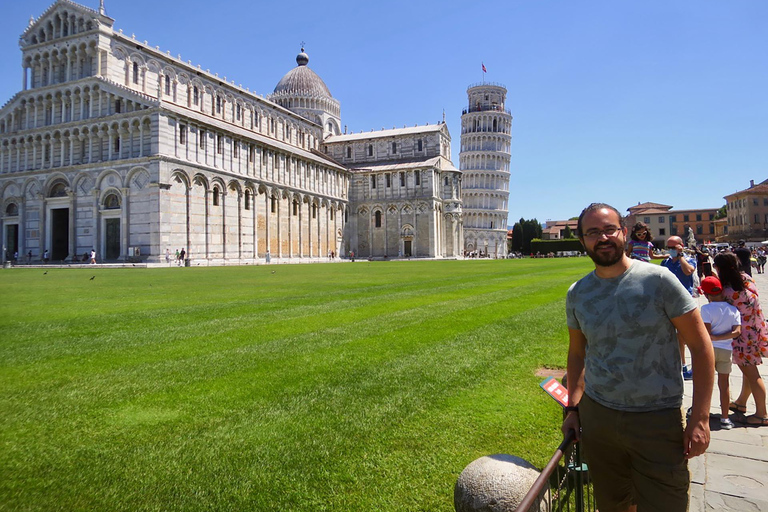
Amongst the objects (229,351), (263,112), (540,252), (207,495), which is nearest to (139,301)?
(229,351)

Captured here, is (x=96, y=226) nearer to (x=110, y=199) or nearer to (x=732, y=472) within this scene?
(x=110, y=199)

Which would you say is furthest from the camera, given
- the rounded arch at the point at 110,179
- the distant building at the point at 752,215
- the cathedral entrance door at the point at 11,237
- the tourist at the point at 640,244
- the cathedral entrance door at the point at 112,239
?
the distant building at the point at 752,215

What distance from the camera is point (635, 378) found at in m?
2.64

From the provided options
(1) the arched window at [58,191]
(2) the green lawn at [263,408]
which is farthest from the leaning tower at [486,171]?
(2) the green lawn at [263,408]

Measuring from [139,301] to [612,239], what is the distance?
13.4 metres

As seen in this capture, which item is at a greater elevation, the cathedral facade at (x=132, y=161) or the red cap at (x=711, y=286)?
the cathedral facade at (x=132, y=161)

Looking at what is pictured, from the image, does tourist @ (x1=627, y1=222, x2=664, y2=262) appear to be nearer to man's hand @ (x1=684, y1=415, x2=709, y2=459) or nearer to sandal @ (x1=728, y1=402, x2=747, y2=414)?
sandal @ (x1=728, y1=402, x2=747, y2=414)

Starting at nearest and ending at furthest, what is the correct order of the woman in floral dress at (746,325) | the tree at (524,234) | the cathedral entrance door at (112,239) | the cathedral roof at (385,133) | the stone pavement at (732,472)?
the stone pavement at (732,472) < the woman in floral dress at (746,325) < the cathedral entrance door at (112,239) < the cathedral roof at (385,133) < the tree at (524,234)

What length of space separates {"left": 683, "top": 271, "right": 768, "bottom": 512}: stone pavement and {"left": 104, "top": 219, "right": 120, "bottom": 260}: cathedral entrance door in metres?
45.2

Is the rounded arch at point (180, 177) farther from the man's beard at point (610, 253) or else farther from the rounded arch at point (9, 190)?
the man's beard at point (610, 253)

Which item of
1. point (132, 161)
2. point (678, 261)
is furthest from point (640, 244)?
point (132, 161)

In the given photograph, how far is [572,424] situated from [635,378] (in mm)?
529

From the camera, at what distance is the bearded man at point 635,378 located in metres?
2.52

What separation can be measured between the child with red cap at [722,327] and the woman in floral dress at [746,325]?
155mm
